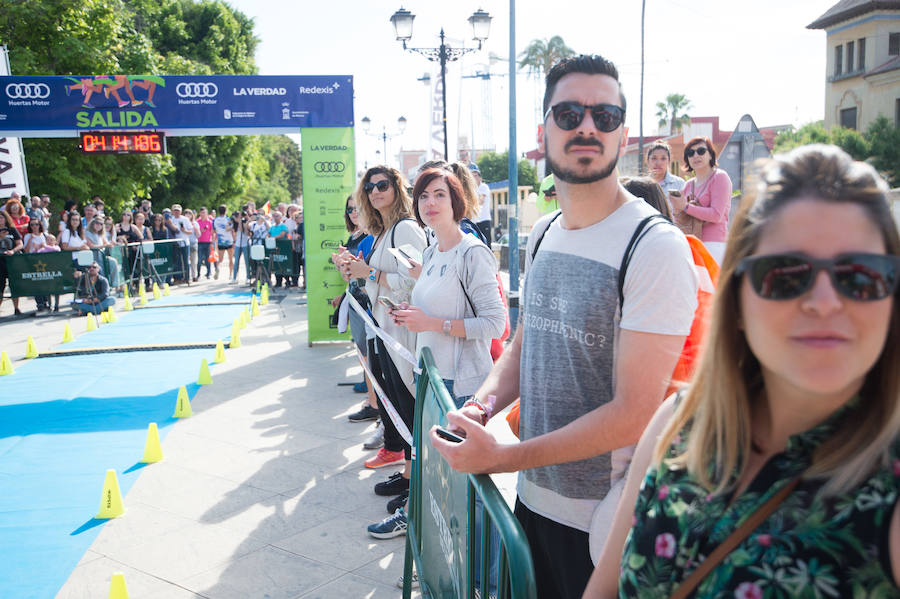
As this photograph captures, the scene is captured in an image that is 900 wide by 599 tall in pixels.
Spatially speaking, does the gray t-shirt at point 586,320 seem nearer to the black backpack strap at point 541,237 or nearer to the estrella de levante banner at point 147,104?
the black backpack strap at point 541,237

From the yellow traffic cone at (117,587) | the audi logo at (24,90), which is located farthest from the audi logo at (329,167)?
the yellow traffic cone at (117,587)

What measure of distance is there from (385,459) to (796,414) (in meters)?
4.65

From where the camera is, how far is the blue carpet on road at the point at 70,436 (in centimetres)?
412

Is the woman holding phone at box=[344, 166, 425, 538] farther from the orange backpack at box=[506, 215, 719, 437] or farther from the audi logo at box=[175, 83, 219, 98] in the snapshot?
the audi logo at box=[175, 83, 219, 98]

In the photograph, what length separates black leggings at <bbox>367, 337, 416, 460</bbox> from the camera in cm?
449

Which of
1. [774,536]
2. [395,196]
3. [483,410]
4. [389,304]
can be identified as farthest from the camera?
[395,196]

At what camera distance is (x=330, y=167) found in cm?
1014

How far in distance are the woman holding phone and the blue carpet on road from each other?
2.10m

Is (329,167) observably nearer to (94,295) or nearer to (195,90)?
(195,90)

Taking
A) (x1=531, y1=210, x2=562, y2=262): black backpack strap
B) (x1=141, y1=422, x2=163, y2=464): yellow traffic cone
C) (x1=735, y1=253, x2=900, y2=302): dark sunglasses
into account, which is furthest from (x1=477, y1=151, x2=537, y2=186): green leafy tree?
(x1=735, y1=253, x2=900, y2=302): dark sunglasses

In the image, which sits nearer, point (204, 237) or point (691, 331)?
point (691, 331)

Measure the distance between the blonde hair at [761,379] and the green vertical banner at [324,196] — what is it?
9187mm

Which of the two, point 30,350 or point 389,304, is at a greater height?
point 389,304

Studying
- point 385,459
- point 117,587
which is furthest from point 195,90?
point 117,587
